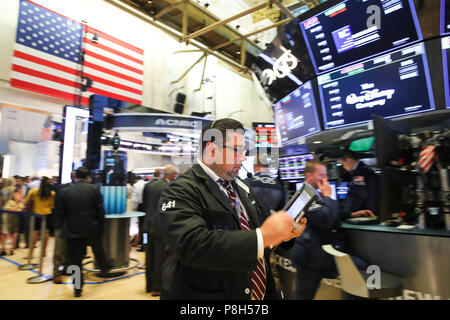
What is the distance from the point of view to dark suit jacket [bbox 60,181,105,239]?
4.21 m

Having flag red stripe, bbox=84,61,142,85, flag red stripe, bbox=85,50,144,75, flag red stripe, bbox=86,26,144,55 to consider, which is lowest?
flag red stripe, bbox=84,61,142,85

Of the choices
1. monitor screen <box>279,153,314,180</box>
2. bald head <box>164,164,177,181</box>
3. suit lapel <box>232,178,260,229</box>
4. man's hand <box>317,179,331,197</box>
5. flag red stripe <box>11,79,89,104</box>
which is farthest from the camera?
flag red stripe <box>11,79,89,104</box>

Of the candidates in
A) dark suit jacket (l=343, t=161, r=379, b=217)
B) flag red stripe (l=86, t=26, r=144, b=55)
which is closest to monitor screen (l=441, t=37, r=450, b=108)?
dark suit jacket (l=343, t=161, r=379, b=217)

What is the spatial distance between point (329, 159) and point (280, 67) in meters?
1.94

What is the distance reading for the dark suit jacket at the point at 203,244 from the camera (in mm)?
1104

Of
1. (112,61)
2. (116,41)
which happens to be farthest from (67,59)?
(116,41)

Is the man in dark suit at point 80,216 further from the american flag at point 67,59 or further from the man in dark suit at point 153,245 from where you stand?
the american flag at point 67,59

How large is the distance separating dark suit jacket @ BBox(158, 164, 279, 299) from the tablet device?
27 centimetres

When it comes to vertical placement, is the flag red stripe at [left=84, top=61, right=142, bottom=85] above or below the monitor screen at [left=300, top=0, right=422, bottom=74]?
above

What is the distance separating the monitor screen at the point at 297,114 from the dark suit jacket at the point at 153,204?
2242 millimetres

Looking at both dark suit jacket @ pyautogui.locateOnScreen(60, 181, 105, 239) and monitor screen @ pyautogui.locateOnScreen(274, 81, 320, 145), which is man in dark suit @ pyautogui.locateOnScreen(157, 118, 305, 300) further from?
dark suit jacket @ pyautogui.locateOnScreen(60, 181, 105, 239)

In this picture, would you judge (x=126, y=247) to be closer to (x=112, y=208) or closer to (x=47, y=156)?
(x=112, y=208)
